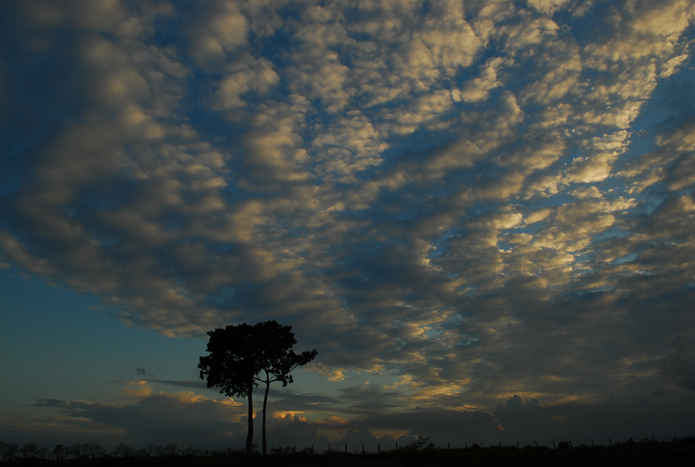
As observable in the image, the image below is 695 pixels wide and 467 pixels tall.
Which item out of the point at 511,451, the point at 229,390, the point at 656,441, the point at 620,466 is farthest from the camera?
the point at 229,390

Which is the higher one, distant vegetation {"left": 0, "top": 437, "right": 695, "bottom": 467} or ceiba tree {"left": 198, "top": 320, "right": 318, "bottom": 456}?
ceiba tree {"left": 198, "top": 320, "right": 318, "bottom": 456}

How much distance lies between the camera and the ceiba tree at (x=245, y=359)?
58688 millimetres

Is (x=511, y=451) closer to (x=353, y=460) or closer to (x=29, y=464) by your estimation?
(x=353, y=460)

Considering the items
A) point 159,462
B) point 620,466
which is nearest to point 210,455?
point 159,462

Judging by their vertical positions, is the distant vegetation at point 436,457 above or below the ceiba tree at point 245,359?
below

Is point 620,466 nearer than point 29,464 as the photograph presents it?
Yes

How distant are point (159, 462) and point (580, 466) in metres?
48.0

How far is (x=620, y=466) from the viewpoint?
1784 inches

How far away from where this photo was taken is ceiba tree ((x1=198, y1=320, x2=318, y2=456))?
5869 centimetres

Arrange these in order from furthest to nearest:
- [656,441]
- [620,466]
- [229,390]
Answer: [229,390], [656,441], [620,466]

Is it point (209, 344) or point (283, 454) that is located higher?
point (209, 344)

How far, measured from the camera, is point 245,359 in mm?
59094

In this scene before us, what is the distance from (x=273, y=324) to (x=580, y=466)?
3993 cm

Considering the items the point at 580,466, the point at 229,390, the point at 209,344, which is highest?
the point at 209,344
